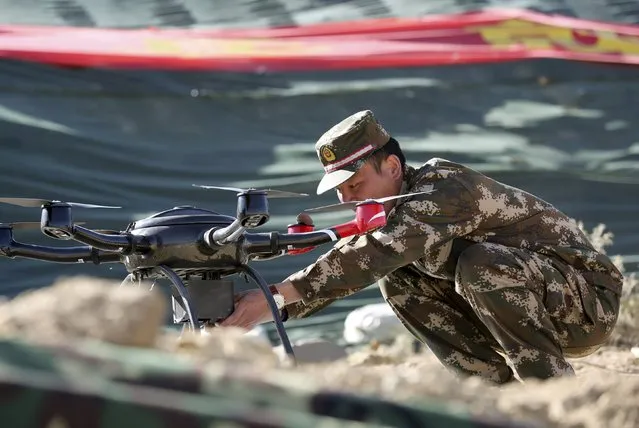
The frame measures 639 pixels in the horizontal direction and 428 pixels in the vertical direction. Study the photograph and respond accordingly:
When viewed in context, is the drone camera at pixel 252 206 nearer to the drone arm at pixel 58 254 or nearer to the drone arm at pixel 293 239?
the drone arm at pixel 293 239

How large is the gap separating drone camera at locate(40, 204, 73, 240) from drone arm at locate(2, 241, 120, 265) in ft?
0.74

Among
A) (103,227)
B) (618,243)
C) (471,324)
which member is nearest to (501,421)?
(471,324)

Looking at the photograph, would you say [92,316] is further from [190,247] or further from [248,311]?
[248,311]

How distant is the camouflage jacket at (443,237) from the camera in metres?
3.05

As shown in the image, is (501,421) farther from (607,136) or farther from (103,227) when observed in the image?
(607,136)

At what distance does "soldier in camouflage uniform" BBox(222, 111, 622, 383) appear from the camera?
308cm

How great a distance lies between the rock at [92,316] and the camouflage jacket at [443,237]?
192cm

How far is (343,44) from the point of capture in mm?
6652

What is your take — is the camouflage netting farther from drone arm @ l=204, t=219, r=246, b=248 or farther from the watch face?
the watch face

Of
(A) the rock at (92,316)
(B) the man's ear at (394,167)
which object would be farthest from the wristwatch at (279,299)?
(A) the rock at (92,316)

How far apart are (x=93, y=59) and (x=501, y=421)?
5382 millimetres

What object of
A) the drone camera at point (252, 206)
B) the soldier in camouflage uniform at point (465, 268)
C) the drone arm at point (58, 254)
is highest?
the drone camera at point (252, 206)

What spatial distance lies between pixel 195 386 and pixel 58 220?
1.43m

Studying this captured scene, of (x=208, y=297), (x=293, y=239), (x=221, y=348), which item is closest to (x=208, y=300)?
(x=208, y=297)
